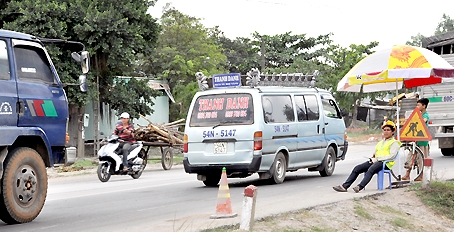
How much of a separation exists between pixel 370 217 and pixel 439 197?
9.27 feet

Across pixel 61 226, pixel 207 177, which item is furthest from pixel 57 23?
pixel 61 226

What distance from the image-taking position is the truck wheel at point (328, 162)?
648 inches

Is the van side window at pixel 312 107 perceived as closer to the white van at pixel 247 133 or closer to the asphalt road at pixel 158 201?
the white van at pixel 247 133

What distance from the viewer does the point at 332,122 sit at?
1678 centimetres

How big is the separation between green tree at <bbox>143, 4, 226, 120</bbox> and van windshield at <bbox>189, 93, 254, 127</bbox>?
23.6m

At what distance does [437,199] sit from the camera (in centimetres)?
1310

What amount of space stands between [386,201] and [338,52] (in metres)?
37.3

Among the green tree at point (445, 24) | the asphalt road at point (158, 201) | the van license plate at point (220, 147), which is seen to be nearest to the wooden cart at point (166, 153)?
the asphalt road at point (158, 201)

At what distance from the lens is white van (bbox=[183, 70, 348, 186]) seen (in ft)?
45.5

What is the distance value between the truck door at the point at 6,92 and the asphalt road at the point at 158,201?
1413 mm

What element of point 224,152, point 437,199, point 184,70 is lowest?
point 437,199

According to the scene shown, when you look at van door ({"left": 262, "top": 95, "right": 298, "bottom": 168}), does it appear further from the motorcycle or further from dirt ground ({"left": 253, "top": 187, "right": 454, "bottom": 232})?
the motorcycle

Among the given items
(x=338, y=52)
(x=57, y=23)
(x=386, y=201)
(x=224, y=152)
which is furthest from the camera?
(x=338, y=52)

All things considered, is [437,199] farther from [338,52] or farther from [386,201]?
[338,52]
